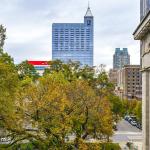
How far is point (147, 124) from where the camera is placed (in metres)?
25.8

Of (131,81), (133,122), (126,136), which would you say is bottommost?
(126,136)

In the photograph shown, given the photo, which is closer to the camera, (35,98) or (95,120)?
(35,98)

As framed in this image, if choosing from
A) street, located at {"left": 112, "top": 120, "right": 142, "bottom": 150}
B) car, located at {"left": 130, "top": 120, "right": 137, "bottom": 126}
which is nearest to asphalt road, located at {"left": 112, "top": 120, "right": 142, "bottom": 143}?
street, located at {"left": 112, "top": 120, "right": 142, "bottom": 150}

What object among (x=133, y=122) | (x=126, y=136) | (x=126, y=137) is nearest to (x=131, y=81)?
(x=133, y=122)

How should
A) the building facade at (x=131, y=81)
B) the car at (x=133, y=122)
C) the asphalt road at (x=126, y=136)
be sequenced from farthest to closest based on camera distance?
the building facade at (x=131, y=81) → the car at (x=133, y=122) → the asphalt road at (x=126, y=136)

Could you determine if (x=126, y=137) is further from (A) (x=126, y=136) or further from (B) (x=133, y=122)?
(B) (x=133, y=122)

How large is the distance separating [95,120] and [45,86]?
407 centimetres

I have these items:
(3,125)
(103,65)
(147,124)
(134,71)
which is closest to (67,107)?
(3,125)

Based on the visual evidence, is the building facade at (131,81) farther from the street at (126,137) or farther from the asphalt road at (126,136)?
the street at (126,137)

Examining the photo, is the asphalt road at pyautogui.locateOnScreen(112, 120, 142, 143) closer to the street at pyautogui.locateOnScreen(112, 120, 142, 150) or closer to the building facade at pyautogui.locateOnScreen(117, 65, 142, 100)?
the street at pyautogui.locateOnScreen(112, 120, 142, 150)

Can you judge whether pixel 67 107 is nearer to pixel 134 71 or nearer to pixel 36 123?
pixel 36 123

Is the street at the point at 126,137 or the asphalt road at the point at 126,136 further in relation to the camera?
the asphalt road at the point at 126,136

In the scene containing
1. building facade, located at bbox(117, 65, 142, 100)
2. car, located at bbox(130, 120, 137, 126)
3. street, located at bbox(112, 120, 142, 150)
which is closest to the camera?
street, located at bbox(112, 120, 142, 150)

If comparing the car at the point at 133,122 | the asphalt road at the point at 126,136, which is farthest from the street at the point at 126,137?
the car at the point at 133,122
